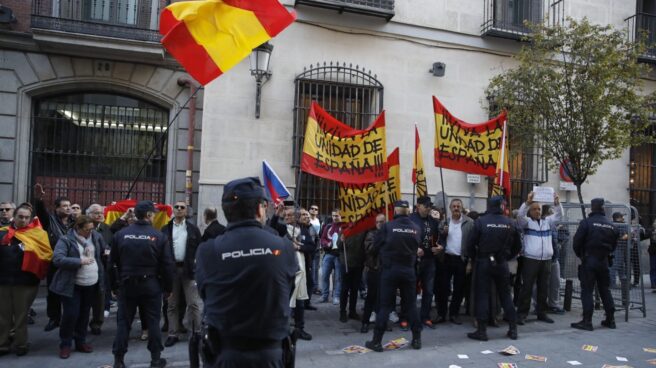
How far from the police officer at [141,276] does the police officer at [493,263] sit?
4070mm

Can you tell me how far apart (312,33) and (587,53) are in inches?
230

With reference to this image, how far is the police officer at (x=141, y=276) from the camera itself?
5.65 meters

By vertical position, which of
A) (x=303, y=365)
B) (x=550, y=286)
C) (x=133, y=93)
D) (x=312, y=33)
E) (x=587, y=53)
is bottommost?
(x=303, y=365)

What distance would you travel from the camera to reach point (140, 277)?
570cm

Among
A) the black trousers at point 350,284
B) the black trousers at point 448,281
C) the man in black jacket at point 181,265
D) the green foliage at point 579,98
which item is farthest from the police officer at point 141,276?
the green foliage at point 579,98

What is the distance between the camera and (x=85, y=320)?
646 centimetres

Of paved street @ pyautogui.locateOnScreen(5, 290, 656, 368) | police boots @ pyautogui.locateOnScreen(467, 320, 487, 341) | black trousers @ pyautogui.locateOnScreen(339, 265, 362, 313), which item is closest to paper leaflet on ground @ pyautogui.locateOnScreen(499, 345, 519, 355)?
paved street @ pyautogui.locateOnScreen(5, 290, 656, 368)

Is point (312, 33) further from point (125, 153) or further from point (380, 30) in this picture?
point (125, 153)

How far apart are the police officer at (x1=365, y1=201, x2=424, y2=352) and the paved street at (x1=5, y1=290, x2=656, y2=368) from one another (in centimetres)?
30

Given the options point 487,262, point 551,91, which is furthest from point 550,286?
point 551,91

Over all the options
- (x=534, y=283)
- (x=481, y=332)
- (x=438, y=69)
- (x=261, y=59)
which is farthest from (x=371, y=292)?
(x=438, y=69)

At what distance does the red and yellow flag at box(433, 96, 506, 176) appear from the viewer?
820cm

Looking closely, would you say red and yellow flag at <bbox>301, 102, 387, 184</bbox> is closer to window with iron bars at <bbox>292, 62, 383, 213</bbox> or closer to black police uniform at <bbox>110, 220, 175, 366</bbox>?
black police uniform at <bbox>110, 220, 175, 366</bbox>

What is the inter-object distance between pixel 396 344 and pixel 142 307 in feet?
10.5
